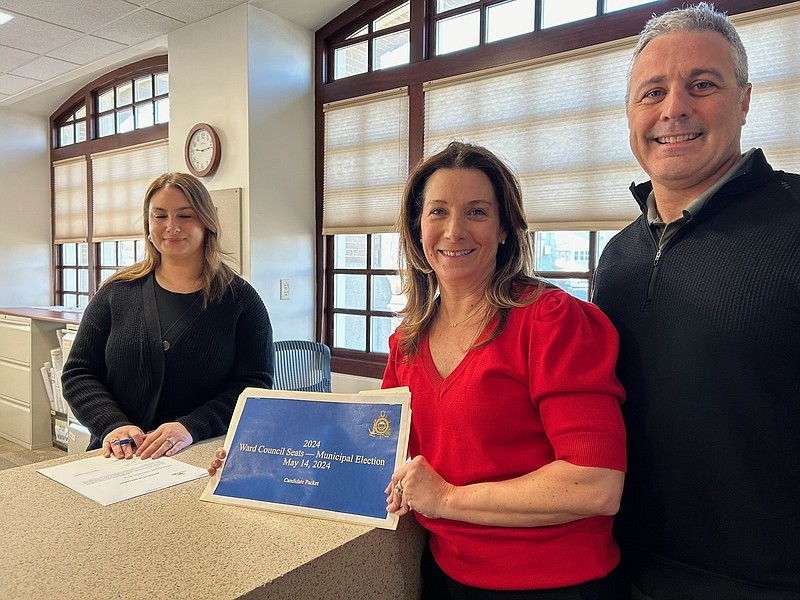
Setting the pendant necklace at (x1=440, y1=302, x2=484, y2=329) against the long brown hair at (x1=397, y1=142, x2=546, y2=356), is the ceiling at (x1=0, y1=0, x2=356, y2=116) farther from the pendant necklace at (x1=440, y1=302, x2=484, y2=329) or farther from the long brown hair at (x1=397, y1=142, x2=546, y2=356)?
the pendant necklace at (x1=440, y1=302, x2=484, y2=329)

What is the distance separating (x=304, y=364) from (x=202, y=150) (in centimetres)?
149

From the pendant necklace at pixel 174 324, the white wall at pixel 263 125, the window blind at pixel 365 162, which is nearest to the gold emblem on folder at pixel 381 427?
the pendant necklace at pixel 174 324

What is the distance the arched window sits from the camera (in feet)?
15.2

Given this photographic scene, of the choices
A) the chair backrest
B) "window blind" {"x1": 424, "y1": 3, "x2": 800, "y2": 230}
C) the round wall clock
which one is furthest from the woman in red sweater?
the round wall clock

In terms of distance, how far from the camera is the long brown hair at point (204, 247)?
1672 millimetres

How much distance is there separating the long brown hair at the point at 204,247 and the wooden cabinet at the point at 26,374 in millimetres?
2900

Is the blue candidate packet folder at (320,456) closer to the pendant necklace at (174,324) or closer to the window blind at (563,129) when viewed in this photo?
the pendant necklace at (174,324)

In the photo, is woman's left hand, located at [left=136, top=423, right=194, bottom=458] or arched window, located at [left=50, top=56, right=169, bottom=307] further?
arched window, located at [left=50, top=56, right=169, bottom=307]

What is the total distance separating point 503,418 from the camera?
0.92 meters

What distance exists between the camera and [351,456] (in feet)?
3.28

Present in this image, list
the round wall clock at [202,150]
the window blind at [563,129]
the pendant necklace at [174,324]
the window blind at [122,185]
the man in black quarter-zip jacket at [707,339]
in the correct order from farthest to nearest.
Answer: the window blind at [122,185]
the round wall clock at [202,150]
the window blind at [563,129]
the pendant necklace at [174,324]
the man in black quarter-zip jacket at [707,339]

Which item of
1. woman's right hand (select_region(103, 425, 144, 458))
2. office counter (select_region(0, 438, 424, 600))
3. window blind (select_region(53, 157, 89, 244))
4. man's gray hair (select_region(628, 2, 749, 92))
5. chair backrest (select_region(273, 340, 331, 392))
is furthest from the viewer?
window blind (select_region(53, 157, 89, 244))

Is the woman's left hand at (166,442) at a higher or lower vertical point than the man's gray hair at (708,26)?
lower

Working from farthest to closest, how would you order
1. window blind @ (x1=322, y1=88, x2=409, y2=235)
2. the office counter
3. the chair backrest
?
window blind @ (x1=322, y1=88, x2=409, y2=235) → the chair backrest → the office counter
